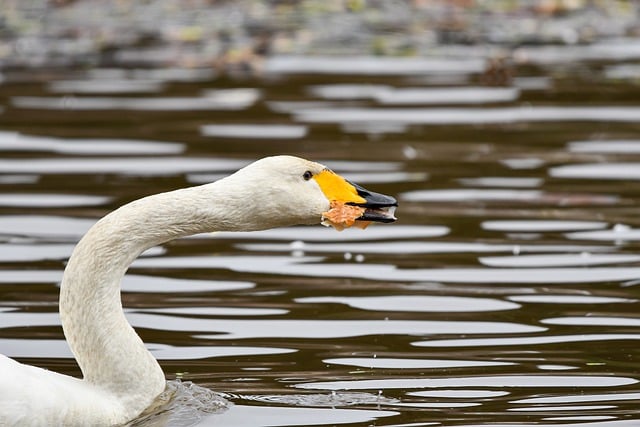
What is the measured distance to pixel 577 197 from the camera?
10.8 meters

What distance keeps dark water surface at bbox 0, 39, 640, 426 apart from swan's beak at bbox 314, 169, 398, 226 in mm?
801

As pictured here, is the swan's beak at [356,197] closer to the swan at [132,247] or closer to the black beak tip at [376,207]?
the black beak tip at [376,207]

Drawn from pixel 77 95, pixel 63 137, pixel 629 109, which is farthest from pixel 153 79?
pixel 629 109

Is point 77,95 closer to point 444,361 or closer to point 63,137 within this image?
point 63,137

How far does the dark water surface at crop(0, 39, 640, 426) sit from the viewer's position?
705 cm

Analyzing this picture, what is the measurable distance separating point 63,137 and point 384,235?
12.4 feet

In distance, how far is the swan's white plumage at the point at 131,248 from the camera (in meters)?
6.34

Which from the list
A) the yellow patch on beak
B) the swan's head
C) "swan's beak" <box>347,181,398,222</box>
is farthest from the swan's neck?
"swan's beak" <box>347,181,398,222</box>

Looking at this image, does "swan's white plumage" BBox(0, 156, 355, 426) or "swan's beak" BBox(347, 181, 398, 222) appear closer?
"swan's white plumage" BBox(0, 156, 355, 426)

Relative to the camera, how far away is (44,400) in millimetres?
5875

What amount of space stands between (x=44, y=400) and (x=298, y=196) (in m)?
1.34

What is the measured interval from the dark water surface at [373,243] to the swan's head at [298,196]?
805 mm

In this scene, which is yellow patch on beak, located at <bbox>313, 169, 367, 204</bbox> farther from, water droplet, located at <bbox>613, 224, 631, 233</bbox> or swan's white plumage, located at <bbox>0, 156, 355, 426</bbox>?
water droplet, located at <bbox>613, 224, 631, 233</bbox>

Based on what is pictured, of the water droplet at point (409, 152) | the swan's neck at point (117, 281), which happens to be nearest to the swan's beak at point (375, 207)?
the swan's neck at point (117, 281)
